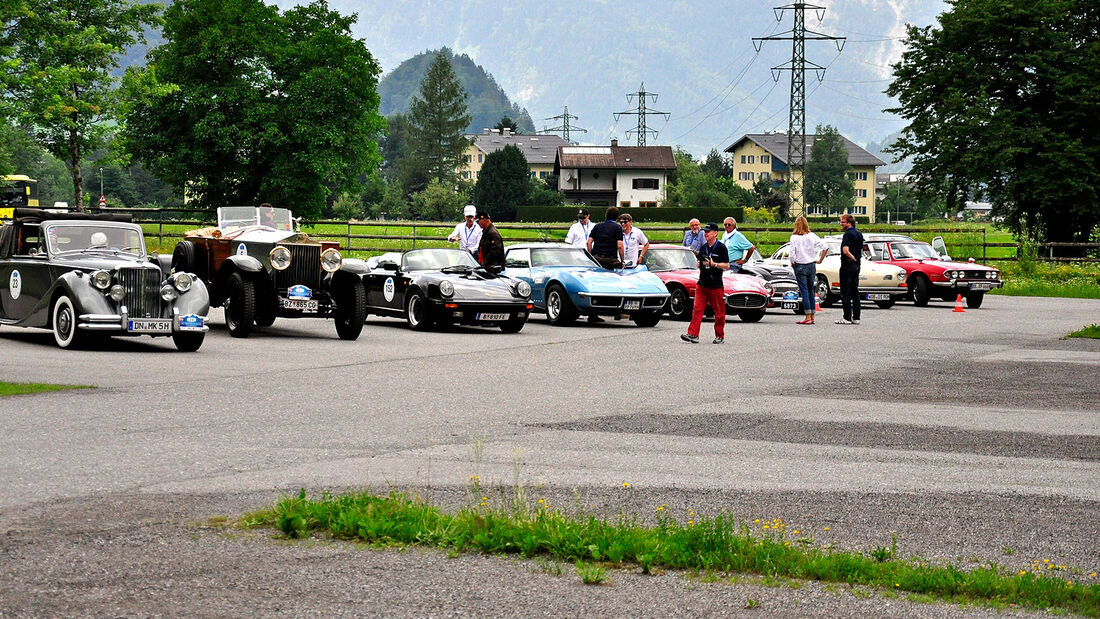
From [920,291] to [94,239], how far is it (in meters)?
19.9

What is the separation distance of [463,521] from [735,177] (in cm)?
18432

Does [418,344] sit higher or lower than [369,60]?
lower

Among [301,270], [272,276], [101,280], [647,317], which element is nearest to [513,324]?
[647,317]

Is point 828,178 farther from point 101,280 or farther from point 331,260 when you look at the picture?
point 101,280

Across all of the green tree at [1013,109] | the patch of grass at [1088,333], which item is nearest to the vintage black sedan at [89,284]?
the patch of grass at [1088,333]

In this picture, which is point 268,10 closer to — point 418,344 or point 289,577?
point 418,344

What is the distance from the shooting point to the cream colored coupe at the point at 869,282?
2800 cm

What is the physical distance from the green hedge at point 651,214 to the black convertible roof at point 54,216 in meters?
67.4

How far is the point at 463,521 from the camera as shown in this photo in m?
5.76

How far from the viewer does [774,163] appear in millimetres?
180000

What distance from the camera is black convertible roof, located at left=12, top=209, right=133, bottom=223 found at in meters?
16.5

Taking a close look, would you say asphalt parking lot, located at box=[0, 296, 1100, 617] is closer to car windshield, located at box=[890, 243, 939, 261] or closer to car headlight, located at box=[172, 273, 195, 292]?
car headlight, located at box=[172, 273, 195, 292]

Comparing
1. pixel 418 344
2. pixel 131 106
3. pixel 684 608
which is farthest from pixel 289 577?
pixel 131 106

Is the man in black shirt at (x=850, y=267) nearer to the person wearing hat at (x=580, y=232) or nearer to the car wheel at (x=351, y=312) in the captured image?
the person wearing hat at (x=580, y=232)
